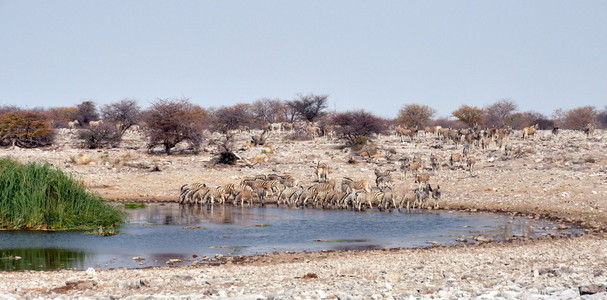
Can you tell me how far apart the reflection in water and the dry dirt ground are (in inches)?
49.4

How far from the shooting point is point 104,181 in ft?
96.5

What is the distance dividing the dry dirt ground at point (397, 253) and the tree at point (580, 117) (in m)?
29.9

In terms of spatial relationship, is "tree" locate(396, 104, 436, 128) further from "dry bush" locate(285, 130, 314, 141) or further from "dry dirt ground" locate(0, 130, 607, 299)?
"dry dirt ground" locate(0, 130, 607, 299)

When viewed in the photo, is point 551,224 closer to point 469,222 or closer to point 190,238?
point 469,222

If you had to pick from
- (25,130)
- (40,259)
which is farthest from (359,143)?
(40,259)

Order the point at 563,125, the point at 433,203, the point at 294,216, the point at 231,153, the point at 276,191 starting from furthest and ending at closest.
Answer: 1. the point at 563,125
2. the point at 231,153
3. the point at 276,191
4. the point at 433,203
5. the point at 294,216

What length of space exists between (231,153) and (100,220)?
14877 mm

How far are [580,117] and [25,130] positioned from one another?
160 ft

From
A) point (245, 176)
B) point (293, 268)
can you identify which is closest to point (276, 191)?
point (245, 176)

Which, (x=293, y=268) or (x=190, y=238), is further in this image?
(x=190, y=238)

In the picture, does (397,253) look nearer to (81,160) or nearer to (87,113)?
(81,160)

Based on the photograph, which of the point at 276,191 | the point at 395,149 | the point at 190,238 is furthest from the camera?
the point at 395,149

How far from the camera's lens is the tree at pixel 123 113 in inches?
2162

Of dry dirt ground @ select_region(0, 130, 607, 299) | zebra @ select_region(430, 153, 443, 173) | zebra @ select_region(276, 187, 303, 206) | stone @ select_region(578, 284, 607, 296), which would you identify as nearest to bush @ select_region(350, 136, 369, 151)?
dry dirt ground @ select_region(0, 130, 607, 299)
